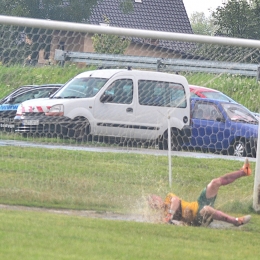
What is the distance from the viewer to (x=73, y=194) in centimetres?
1203

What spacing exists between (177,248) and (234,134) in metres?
4.31

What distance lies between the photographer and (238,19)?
37.1 m

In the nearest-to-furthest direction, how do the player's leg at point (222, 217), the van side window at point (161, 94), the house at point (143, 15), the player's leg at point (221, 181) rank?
the player's leg at point (222, 217) → the player's leg at point (221, 181) → the van side window at point (161, 94) → the house at point (143, 15)

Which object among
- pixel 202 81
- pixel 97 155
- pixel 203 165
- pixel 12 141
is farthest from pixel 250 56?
pixel 12 141

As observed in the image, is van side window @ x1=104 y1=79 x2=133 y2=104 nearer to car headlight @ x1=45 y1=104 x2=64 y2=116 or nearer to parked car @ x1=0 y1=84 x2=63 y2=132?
car headlight @ x1=45 y1=104 x2=64 y2=116

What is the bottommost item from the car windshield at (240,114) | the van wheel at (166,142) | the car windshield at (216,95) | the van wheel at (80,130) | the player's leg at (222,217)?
the player's leg at (222,217)

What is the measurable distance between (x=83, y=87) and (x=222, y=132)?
2.47 meters

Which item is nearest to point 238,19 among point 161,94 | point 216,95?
point 216,95

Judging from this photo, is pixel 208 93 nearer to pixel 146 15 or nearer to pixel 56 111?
pixel 56 111

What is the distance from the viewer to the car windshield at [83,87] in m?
13.2

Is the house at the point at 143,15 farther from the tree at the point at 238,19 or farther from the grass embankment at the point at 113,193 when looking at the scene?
the grass embankment at the point at 113,193

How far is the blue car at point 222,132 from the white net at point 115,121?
0.03 meters

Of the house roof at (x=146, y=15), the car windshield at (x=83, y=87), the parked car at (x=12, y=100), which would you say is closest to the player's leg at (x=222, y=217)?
the car windshield at (x=83, y=87)

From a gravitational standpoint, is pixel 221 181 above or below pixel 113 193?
above
